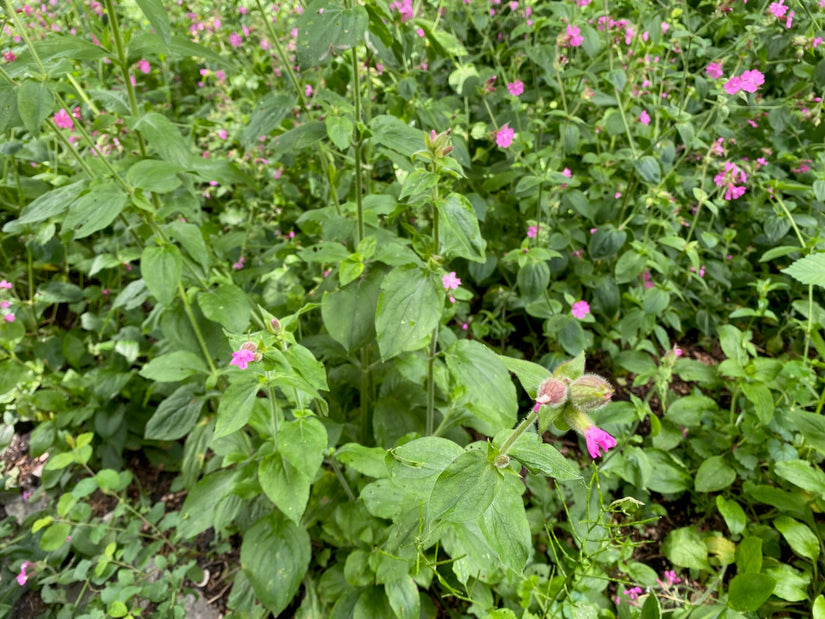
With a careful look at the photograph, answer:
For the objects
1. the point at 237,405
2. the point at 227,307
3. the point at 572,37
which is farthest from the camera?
the point at 572,37

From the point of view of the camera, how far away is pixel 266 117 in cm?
180

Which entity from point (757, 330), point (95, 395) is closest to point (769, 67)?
point (757, 330)

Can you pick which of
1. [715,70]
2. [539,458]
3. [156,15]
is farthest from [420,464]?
[715,70]

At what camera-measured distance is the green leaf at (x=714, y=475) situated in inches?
78.5

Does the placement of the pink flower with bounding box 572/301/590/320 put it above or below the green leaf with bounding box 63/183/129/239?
below

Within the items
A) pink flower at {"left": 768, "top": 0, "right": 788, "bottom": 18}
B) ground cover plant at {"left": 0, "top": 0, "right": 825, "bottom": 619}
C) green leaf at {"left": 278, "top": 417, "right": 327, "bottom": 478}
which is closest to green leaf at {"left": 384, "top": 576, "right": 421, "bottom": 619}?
ground cover plant at {"left": 0, "top": 0, "right": 825, "bottom": 619}

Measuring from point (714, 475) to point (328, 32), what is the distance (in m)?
2.16

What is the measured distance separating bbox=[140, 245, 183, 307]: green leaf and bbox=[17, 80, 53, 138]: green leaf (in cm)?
44

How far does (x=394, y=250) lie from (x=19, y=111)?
1.12 metres

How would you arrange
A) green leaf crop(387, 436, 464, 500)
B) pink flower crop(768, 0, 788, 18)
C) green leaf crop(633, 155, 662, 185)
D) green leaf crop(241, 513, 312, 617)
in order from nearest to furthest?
1. green leaf crop(387, 436, 464, 500)
2. green leaf crop(241, 513, 312, 617)
3. pink flower crop(768, 0, 788, 18)
4. green leaf crop(633, 155, 662, 185)

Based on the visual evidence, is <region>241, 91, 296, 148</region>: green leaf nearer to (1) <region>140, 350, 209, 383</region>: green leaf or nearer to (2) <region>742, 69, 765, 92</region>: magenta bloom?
(1) <region>140, 350, 209, 383</region>: green leaf

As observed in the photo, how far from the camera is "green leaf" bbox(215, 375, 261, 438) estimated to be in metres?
1.20

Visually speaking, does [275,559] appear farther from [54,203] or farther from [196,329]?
Result: [54,203]

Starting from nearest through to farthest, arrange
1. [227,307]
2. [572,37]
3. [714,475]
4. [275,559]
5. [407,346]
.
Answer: [407,346], [275,559], [227,307], [714,475], [572,37]
